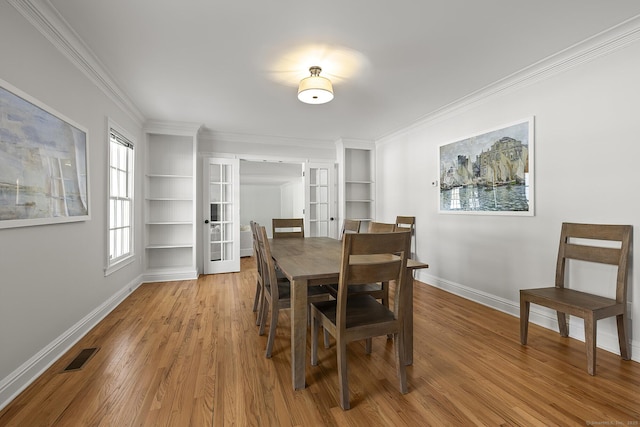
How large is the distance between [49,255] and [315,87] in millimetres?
2424

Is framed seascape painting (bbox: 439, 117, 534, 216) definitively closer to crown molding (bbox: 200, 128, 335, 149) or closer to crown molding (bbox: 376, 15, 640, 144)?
crown molding (bbox: 376, 15, 640, 144)

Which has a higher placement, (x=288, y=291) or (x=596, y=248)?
(x=596, y=248)

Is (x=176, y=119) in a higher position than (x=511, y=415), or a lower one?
higher

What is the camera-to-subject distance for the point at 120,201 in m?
3.77

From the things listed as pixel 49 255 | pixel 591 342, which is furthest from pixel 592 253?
pixel 49 255

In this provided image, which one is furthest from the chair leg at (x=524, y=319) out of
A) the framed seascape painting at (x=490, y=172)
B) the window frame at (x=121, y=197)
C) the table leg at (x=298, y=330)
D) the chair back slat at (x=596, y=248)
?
the window frame at (x=121, y=197)

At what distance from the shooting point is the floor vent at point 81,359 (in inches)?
81.3

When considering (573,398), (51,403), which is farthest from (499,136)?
(51,403)

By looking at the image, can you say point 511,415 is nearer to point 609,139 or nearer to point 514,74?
point 609,139

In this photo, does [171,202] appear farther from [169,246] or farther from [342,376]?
[342,376]

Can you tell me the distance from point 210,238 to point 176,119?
76.6 inches

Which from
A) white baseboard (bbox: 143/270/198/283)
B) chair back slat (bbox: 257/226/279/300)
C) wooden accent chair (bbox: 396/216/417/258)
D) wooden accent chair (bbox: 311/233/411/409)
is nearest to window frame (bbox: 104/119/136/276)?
white baseboard (bbox: 143/270/198/283)

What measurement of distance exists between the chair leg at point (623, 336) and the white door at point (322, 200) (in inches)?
160

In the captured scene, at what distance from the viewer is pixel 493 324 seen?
112 inches
